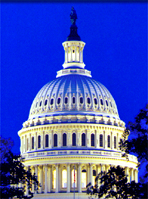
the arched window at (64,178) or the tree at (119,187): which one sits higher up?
the arched window at (64,178)

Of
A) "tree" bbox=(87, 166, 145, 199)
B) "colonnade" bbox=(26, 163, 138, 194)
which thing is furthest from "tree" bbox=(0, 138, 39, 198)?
"colonnade" bbox=(26, 163, 138, 194)

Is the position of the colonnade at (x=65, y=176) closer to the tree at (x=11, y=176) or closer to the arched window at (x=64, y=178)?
the arched window at (x=64, y=178)

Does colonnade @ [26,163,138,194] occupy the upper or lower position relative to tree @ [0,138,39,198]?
upper

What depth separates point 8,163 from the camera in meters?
113

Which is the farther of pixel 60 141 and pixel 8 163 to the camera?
pixel 60 141

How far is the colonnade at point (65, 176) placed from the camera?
19325 centimetres

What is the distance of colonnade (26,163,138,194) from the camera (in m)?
193

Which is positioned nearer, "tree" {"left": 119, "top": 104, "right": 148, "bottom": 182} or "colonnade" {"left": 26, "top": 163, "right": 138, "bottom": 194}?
"tree" {"left": 119, "top": 104, "right": 148, "bottom": 182}

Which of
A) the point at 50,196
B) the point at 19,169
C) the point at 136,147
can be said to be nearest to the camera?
the point at 136,147

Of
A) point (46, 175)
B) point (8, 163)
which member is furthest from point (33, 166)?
point (8, 163)

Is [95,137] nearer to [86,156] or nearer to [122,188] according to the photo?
[86,156]

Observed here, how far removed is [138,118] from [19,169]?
1958cm

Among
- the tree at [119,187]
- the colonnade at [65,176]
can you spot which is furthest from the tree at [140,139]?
the colonnade at [65,176]

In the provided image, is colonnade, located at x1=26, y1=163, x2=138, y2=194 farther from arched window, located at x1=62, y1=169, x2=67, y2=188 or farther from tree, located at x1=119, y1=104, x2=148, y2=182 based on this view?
tree, located at x1=119, y1=104, x2=148, y2=182
